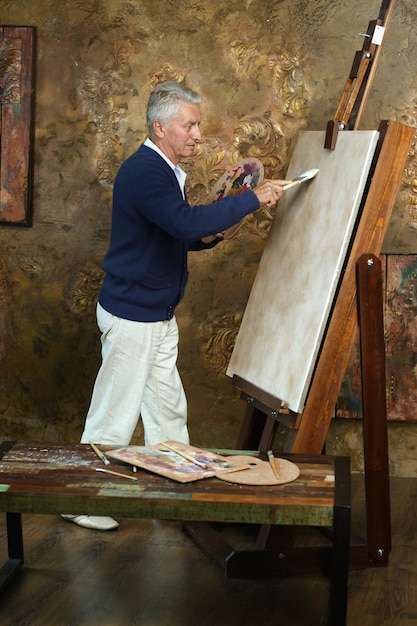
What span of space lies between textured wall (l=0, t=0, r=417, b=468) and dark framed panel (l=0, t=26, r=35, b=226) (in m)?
0.05

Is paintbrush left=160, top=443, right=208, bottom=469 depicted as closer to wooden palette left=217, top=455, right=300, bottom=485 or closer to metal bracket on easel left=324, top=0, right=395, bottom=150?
wooden palette left=217, top=455, right=300, bottom=485

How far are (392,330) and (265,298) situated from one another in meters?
1.13

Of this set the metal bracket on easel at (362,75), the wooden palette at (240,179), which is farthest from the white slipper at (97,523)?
the metal bracket on easel at (362,75)

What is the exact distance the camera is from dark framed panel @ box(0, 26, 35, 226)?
4.59 metres

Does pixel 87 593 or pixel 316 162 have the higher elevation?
pixel 316 162

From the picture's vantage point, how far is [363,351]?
130 inches

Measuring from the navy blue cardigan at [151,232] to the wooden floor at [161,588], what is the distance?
897 mm

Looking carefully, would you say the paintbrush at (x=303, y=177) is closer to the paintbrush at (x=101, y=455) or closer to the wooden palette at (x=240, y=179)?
the wooden palette at (x=240, y=179)

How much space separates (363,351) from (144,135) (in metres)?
1.86

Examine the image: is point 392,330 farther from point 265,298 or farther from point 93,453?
point 93,453

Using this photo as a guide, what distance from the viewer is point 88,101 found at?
460cm

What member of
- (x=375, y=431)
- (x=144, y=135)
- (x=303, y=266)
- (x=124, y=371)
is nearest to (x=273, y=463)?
(x=375, y=431)

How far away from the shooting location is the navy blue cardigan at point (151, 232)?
3.30m

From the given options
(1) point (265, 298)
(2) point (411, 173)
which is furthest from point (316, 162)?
(2) point (411, 173)
